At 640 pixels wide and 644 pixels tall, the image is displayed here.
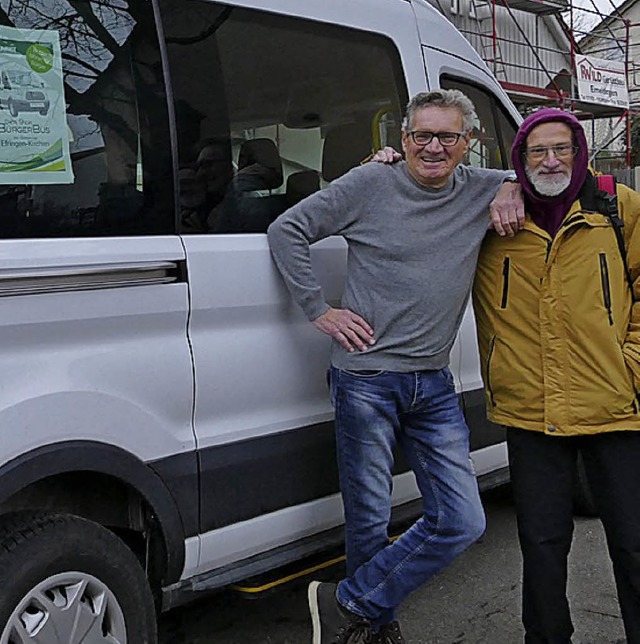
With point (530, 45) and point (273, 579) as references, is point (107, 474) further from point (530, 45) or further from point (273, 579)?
point (530, 45)

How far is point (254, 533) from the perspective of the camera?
122 inches

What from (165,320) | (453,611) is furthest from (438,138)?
(453,611)

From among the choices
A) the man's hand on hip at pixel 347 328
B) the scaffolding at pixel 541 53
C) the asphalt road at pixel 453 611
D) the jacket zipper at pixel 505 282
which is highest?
the scaffolding at pixel 541 53

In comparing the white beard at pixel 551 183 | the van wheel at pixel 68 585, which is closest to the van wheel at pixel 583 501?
the white beard at pixel 551 183

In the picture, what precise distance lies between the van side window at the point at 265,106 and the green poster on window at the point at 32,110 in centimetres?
41

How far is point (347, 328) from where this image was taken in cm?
305

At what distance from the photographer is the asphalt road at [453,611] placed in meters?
3.69

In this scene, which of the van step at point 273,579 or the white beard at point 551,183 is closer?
the white beard at point 551,183

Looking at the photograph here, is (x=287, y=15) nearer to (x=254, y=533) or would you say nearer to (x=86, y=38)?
(x=86, y=38)

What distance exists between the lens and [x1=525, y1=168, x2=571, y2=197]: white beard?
9.46 feet

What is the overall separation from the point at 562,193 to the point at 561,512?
985mm

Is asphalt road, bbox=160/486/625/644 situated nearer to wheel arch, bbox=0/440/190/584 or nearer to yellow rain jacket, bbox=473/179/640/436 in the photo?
wheel arch, bbox=0/440/190/584

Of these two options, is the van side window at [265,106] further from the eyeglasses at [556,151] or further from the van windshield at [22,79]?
the eyeglasses at [556,151]

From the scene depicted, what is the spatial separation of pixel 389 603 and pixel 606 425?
91 centimetres
